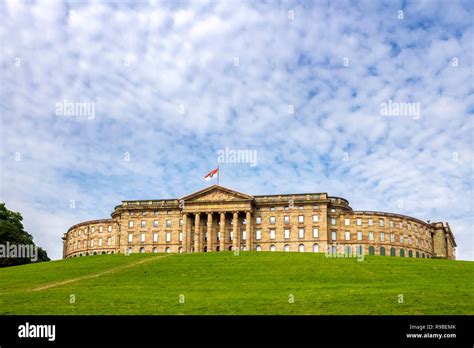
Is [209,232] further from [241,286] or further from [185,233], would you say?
[241,286]

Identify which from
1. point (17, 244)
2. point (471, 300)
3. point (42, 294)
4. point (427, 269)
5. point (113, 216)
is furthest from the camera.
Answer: point (113, 216)

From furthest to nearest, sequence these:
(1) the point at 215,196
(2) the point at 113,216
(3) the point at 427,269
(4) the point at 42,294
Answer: (2) the point at 113,216, (1) the point at 215,196, (3) the point at 427,269, (4) the point at 42,294

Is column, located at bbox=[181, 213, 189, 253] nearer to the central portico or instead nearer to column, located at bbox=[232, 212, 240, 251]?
the central portico

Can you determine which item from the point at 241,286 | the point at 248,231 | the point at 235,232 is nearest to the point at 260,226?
the point at 248,231

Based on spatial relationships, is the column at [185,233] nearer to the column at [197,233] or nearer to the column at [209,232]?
the column at [197,233]

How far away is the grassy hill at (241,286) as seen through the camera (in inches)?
1230

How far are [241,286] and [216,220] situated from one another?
2565 inches

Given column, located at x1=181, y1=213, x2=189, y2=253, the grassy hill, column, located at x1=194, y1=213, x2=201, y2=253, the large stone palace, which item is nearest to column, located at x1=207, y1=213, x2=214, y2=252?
the large stone palace

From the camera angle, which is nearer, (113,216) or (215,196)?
(215,196)
